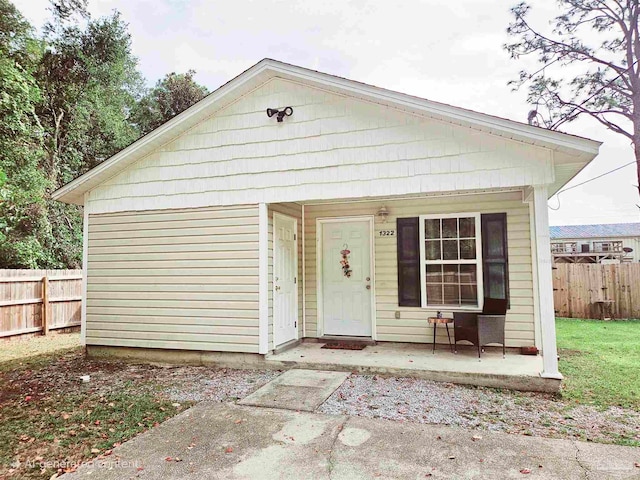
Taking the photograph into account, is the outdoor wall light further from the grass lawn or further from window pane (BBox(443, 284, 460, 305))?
the grass lawn

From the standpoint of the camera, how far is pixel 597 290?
11109mm

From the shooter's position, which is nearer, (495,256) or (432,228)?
(495,256)

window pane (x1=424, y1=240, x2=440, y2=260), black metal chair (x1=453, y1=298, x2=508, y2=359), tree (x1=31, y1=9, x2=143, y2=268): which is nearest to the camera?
black metal chair (x1=453, y1=298, x2=508, y2=359)

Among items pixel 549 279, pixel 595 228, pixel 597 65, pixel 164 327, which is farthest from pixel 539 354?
pixel 595 228

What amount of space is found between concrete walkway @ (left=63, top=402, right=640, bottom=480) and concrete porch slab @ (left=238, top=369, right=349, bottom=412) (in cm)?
46

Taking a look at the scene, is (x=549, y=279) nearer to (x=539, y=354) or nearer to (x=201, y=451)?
(x=539, y=354)

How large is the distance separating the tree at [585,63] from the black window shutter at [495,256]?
249 inches

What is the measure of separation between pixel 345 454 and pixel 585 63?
46.9 ft

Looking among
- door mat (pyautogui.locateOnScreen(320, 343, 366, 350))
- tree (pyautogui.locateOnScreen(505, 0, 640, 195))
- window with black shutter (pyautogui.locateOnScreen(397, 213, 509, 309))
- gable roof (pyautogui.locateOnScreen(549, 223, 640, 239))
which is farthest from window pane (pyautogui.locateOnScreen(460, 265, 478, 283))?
gable roof (pyautogui.locateOnScreen(549, 223, 640, 239))

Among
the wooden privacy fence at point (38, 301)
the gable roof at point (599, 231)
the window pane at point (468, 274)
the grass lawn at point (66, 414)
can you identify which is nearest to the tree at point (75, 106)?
the wooden privacy fence at point (38, 301)

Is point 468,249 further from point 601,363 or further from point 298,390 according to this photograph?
point 298,390

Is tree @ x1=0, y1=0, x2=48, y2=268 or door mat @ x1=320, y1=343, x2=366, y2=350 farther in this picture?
tree @ x1=0, y1=0, x2=48, y2=268

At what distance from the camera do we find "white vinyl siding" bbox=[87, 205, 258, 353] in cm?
608

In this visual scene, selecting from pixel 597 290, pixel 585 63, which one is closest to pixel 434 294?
pixel 597 290
